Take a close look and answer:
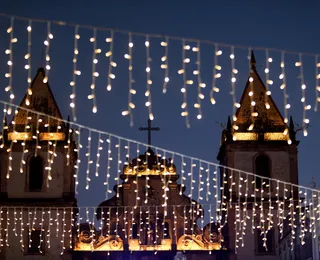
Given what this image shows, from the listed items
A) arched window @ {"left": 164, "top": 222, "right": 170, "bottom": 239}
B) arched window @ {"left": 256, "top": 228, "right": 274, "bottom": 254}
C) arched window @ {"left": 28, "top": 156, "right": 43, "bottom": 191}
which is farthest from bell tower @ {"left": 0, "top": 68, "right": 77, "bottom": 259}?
arched window @ {"left": 256, "top": 228, "right": 274, "bottom": 254}

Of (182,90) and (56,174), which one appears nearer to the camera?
(182,90)

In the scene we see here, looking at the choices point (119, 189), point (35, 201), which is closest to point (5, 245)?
point (35, 201)

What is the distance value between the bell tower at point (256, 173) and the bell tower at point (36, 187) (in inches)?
254

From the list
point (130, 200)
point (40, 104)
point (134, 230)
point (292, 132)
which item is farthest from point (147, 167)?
point (292, 132)

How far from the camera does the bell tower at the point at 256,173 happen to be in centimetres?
3484

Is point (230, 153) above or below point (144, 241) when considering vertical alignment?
above

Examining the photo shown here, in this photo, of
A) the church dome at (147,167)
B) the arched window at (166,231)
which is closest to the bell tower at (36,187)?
the church dome at (147,167)

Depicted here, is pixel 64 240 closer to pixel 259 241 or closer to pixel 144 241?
pixel 144 241

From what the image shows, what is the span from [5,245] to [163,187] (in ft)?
21.9

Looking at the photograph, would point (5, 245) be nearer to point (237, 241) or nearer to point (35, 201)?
point (35, 201)

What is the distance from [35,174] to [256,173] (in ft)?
29.2

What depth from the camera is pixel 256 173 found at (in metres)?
35.5

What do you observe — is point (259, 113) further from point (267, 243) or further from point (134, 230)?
point (134, 230)

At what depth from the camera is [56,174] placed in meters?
35.6
